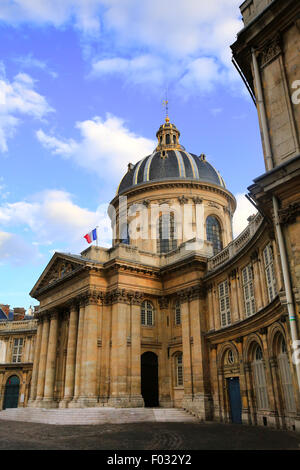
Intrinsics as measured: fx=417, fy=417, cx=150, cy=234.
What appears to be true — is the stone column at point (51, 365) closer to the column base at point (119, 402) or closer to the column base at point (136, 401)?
the column base at point (119, 402)

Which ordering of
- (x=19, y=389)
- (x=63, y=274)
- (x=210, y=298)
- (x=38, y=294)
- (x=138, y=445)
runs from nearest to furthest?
(x=138, y=445), (x=210, y=298), (x=63, y=274), (x=38, y=294), (x=19, y=389)

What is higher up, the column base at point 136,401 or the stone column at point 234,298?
the stone column at point 234,298

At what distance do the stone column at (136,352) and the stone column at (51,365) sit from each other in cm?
908

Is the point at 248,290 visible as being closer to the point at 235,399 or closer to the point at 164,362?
the point at 235,399

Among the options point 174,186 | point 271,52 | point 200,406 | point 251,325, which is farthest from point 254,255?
point 174,186

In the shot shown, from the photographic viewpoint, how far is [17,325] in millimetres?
52000

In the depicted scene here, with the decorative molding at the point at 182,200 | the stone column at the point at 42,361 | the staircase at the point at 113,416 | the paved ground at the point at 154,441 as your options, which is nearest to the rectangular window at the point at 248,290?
the paved ground at the point at 154,441

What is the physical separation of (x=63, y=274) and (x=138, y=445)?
74.6 ft

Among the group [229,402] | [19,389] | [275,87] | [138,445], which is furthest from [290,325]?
[19,389]

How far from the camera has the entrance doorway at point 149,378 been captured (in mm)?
31016

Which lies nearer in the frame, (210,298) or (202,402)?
(202,402)

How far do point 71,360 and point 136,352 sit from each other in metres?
5.40

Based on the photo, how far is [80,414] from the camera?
25906 millimetres
